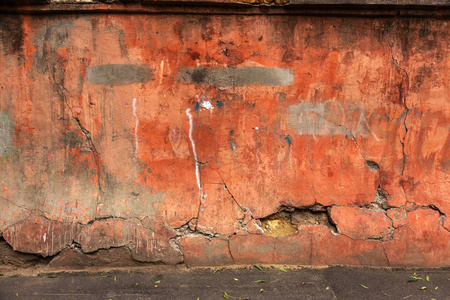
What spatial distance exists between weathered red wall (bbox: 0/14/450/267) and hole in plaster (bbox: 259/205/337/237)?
0.02 meters

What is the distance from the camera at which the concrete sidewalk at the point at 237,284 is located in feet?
8.53

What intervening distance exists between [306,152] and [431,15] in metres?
1.79

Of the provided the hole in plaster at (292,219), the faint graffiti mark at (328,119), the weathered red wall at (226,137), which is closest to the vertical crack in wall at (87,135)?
the weathered red wall at (226,137)

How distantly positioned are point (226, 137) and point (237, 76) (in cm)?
61

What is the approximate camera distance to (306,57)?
2.91 m

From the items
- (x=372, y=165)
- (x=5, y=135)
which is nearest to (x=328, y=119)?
(x=372, y=165)

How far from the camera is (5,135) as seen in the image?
292cm

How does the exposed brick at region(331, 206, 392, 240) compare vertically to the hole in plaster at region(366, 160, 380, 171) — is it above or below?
below

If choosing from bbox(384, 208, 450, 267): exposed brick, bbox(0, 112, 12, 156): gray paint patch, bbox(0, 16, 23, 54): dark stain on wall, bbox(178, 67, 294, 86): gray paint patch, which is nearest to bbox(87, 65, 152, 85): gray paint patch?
bbox(178, 67, 294, 86): gray paint patch

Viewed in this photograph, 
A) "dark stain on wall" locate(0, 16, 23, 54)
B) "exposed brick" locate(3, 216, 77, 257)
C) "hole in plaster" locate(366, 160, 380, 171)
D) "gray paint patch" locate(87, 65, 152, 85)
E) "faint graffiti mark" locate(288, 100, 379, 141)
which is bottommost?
"exposed brick" locate(3, 216, 77, 257)

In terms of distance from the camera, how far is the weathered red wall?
2883 millimetres

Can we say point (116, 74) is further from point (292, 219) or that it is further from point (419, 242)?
point (419, 242)

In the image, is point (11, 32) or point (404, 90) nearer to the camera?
point (11, 32)

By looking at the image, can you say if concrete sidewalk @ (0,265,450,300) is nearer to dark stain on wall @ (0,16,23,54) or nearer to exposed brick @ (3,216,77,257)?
exposed brick @ (3,216,77,257)
